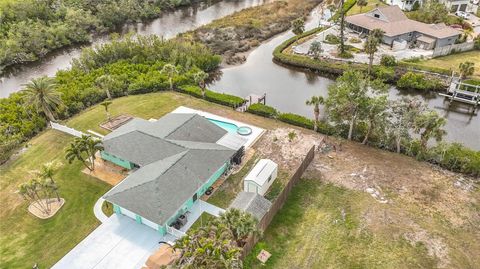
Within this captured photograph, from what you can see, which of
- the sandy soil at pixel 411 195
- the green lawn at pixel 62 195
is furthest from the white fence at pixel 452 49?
the green lawn at pixel 62 195

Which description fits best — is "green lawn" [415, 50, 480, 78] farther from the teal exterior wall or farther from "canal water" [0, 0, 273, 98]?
the teal exterior wall

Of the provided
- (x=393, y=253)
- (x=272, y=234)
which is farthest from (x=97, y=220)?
(x=393, y=253)

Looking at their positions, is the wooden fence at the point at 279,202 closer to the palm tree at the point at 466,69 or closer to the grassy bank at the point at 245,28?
the palm tree at the point at 466,69

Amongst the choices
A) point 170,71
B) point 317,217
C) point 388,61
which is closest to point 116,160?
point 170,71

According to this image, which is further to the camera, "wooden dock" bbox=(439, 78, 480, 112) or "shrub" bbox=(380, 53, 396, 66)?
"shrub" bbox=(380, 53, 396, 66)

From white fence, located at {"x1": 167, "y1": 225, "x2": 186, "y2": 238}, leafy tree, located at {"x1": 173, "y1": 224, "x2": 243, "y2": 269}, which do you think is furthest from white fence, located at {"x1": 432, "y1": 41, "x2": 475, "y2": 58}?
leafy tree, located at {"x1": 173, "y1": 224, "x2": 243, "y2": 269}
